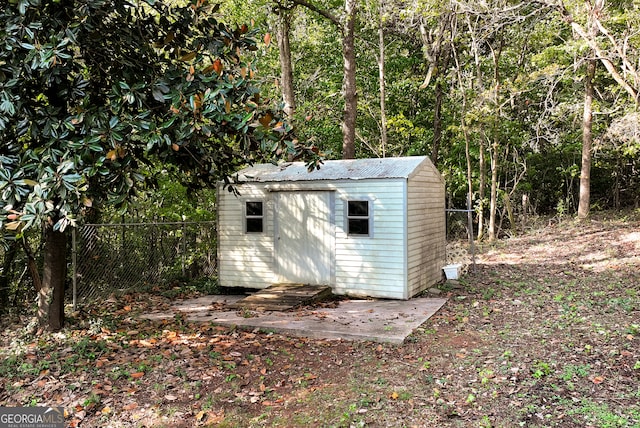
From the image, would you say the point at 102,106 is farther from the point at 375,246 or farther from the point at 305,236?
the point at 375,246

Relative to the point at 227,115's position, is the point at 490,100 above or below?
above

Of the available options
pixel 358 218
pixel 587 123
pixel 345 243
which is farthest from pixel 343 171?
pixel 587 123

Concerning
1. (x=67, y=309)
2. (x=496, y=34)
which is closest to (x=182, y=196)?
(x=67, y=309)

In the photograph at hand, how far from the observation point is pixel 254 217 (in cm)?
979

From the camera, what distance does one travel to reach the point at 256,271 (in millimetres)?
9758

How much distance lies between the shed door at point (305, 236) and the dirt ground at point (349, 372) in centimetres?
246

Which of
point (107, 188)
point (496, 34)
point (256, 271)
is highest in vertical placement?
point (496, 34)

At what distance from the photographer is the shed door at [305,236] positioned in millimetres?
9109

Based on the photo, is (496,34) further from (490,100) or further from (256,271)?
(256,271)

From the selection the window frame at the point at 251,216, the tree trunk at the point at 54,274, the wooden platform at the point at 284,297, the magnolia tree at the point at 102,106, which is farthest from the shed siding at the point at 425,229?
the tree trunk at the point at 54,274

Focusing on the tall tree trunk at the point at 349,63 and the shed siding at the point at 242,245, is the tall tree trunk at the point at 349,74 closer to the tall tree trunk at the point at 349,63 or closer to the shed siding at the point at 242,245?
the tall tree trunk at the point at 349,63

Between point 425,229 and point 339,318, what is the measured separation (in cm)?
300

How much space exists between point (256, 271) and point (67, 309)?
341 cm

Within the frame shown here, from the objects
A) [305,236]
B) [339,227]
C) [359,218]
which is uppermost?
[359,218]
